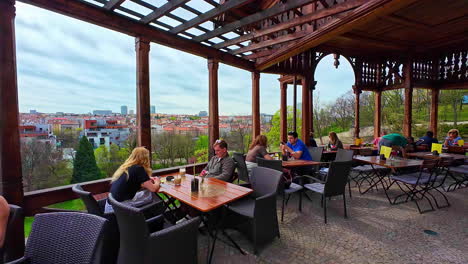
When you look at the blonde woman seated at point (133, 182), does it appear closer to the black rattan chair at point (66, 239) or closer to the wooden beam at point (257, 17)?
the black rattan chair at point (66, 239)

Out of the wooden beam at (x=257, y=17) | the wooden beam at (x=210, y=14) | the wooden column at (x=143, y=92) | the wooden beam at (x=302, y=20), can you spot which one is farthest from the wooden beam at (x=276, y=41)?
the wooden column at (x=143, y=92)

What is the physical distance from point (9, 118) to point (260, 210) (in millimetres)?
2707

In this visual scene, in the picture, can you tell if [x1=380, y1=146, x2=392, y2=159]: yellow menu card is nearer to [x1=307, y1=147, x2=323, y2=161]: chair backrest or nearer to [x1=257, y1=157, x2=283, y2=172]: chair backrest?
[x1=307, y1=147, x2=323, y2=161]: chair backrest

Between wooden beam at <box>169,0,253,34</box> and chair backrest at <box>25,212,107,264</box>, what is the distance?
102 inches

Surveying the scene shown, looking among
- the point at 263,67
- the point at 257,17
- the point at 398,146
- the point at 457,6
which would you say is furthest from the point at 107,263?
the point at 457,6

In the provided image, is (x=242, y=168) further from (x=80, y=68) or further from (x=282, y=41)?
(x=80, y=68)

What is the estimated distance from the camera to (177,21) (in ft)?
10.4

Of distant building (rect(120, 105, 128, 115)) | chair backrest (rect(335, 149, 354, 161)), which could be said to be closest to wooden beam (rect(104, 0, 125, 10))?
distant building (rect(120, 105, 128, 115))

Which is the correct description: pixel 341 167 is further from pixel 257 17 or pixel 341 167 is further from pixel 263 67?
pixel 263 67

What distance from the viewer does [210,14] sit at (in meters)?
2.89

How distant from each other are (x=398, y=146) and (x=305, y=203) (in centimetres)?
314

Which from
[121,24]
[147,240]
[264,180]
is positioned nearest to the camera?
[147,240]

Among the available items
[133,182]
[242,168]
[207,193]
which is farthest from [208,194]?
[242,168]

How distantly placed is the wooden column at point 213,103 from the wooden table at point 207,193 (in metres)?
1.68
